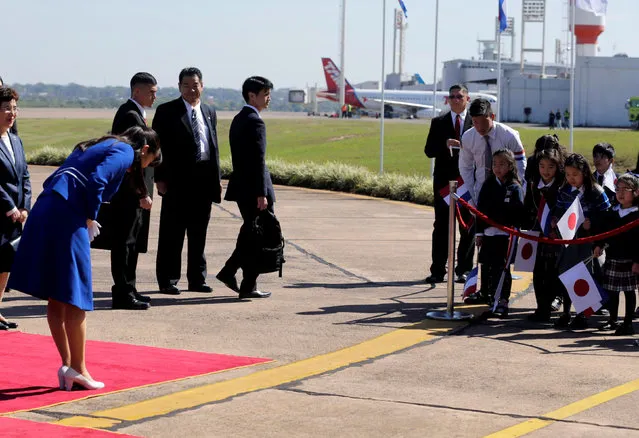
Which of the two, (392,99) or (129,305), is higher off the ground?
(392,99)

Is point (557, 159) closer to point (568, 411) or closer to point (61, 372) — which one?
point (568, 411)

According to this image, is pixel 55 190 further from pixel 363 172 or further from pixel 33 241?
pixel 363 172

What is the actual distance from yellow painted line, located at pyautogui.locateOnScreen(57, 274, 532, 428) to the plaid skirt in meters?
1.22

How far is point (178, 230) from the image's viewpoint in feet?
34.7

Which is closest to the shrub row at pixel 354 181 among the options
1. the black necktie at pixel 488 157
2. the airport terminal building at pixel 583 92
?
the black necktie at pixel 488 157

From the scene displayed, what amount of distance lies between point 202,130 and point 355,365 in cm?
376

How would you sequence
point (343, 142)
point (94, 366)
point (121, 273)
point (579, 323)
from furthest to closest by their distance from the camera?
1. point (343, 142)
2. point (121, 273)
3. point (579, 323)
4. point (94, 366)

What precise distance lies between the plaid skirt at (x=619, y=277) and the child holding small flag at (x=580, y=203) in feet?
1.12

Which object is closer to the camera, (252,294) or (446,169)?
(252,294)

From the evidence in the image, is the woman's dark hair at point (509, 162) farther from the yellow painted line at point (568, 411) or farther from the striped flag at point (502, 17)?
the striped flag at point (502, 17)

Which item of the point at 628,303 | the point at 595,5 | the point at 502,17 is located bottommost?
the point at 628,303

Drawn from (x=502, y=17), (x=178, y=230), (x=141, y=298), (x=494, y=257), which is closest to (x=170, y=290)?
(x=178, y=230)

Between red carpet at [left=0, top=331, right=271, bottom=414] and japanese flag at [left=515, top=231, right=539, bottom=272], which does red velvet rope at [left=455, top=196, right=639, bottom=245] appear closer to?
japanese flag at [left=515, top=231, right=539, bottom=272]

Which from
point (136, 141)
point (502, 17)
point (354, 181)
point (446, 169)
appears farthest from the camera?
point (502, 17)
